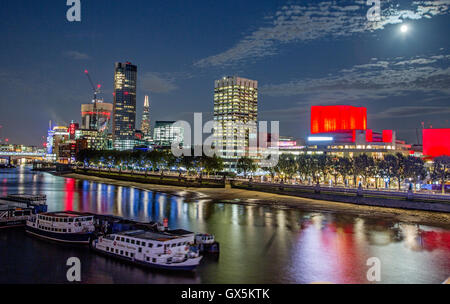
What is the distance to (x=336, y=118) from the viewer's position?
491 feet

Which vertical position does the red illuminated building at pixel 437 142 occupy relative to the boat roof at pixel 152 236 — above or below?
above

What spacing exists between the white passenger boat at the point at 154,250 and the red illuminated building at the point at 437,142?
390ft

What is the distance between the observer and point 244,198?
79938 mm

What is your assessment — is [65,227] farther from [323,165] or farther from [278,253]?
[323,165]

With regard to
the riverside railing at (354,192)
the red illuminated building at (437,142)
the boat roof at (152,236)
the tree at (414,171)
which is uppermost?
the red illuminated building at (437,142)

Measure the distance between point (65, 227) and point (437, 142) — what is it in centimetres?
12615

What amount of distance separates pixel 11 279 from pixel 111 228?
Result: 15.0 m

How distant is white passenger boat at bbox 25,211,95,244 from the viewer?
38250 millimetres

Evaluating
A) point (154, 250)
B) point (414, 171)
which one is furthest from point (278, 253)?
point (414, 171)

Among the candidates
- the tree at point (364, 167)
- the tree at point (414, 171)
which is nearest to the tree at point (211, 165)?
the tree at point (364, 167)

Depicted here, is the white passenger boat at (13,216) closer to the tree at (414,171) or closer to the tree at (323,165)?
the tree at (323,165)

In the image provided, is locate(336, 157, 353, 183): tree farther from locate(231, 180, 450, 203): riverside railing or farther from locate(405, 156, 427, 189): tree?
locate(405, 156, 427, 189): tree

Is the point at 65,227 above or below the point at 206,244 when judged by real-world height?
above

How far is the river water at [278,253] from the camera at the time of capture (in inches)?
1129
